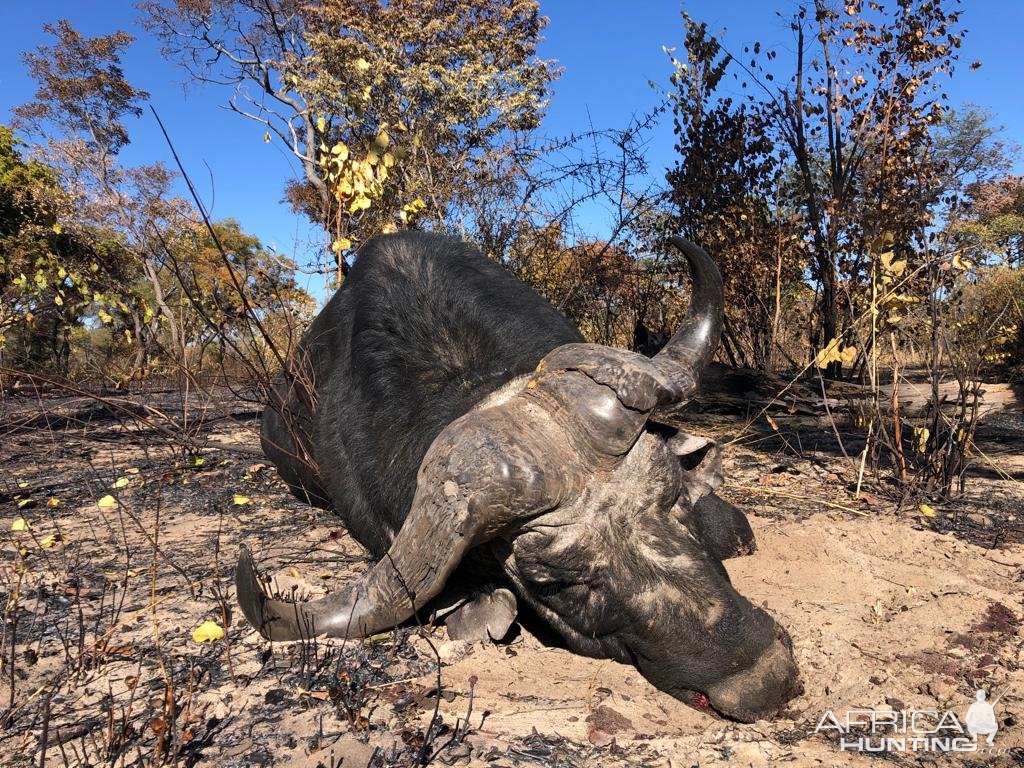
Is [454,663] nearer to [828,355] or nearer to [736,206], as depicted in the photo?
[828,355]

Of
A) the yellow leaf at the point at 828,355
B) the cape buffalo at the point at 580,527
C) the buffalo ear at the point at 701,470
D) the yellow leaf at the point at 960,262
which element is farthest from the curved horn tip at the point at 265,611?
the yellow leaf at the point at 960,262

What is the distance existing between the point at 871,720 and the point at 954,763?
0.26 m

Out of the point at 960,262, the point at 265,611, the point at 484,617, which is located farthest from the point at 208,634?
the point at 960,262

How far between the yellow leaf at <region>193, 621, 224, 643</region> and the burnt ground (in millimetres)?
55

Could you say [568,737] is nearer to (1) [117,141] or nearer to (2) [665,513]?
(2) [665,513]

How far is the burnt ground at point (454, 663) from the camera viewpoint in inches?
85.2

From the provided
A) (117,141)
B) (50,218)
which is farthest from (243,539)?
(117,141)

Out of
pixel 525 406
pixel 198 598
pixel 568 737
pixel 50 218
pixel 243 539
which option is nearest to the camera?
pixel 568 737

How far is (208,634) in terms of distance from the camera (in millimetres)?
2902

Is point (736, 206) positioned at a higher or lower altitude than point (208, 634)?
higher

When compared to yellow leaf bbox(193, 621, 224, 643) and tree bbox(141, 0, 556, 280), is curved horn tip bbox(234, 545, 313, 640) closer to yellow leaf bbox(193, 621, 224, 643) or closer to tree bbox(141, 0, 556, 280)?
yellow leaf bbox(193, 621, 224, 643)

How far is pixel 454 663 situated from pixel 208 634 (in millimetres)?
1119

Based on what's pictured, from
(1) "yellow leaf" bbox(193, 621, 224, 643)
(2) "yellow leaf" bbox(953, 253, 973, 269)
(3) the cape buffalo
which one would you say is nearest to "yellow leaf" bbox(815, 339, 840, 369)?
(2) "yellow leaf" bbox(953, 253, 973, 269)

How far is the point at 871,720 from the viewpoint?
2281mm
